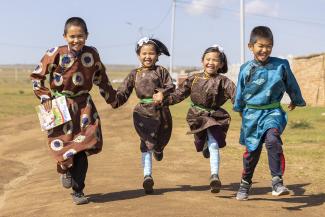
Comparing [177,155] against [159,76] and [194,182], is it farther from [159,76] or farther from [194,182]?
[159,76]

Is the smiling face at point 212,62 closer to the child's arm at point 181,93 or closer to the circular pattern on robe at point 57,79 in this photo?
the child's arm at point 181,93

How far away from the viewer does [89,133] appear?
608 centimetres

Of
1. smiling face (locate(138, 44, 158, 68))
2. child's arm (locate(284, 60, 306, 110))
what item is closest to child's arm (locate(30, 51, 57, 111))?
smiling face (locate(138, 44, 158, 68))

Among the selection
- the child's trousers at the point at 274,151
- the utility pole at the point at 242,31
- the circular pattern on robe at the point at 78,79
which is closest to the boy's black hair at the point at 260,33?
the child's trousers at the point at 274,151

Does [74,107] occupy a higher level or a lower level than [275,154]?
higher

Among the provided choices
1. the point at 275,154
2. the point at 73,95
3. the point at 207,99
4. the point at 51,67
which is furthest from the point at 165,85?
the point at 275,154

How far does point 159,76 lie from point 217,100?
2.37ft

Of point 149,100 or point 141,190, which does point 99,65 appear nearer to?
point 149,100

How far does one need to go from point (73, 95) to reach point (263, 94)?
1.96m

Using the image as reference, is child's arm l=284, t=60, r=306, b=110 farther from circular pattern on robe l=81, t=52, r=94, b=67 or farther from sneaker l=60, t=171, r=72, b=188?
sneaker l=60, t=171, r=72, b=188

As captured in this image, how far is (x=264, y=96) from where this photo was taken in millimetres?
5844

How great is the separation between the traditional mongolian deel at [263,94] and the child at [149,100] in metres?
1.00

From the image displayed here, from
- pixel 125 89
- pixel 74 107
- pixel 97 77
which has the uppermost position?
pixel 97 77

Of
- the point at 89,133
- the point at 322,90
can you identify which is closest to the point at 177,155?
the point at 89,133
